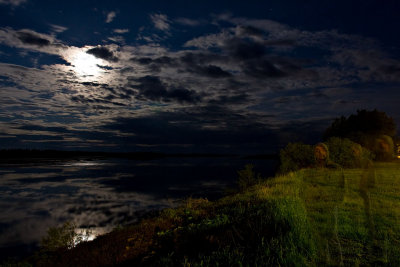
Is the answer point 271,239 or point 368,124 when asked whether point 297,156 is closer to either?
point 271,239

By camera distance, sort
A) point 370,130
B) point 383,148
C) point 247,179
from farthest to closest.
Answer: point 370,130
point 383,148
point 247,179

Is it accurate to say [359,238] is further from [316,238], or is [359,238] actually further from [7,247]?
[7,247]

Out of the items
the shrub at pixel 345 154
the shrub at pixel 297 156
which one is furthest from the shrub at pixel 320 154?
the shrub at pixel 345 154

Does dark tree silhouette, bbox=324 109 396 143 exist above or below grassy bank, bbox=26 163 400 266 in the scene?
above

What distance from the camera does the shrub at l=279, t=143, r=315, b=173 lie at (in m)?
25.8

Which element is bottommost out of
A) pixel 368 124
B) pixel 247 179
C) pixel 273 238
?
pixel 247 179

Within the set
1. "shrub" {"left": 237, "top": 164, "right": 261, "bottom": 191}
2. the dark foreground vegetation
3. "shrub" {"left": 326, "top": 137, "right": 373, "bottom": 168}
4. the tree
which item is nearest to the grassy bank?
the dark foreground vegetation

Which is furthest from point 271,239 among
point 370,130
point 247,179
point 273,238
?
point 370,130

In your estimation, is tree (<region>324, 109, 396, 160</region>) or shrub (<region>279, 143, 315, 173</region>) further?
tree (<region>324, 109, 396, 160</region>)

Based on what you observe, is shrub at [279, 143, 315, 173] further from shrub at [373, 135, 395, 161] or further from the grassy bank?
shrub at [373, 135, 395, 161]

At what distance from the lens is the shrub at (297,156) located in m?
25.8

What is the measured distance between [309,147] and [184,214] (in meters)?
18.8

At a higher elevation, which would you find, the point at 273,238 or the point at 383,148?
the point at 273,238

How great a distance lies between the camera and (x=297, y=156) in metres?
26.0
